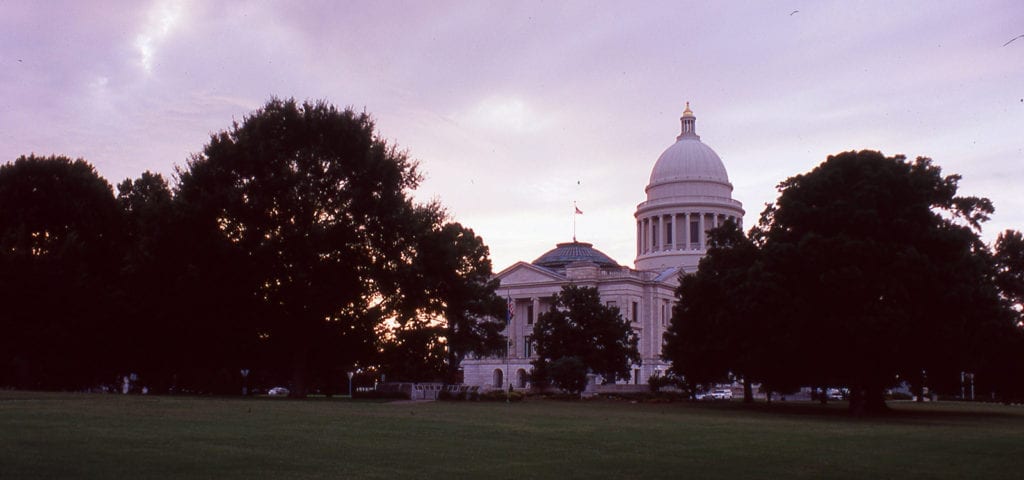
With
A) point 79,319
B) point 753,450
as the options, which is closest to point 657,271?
point 79,319

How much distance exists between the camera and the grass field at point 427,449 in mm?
14562

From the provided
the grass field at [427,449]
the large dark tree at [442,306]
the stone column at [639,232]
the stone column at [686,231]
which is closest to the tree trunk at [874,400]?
the large dark tree at [442,306]

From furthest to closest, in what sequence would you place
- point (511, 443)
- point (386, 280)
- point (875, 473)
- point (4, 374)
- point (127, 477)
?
1. point (4, 374)
2. point (386, 280)
3. point (511, 443)
4. point (875, 473)
5. point (127, 477)

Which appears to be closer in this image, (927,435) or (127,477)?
(127,477)

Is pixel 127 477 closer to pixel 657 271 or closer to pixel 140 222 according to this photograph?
pixel 140 222

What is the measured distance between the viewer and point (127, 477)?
503 inches

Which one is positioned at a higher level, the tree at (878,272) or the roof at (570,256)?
the roof at (570,256)

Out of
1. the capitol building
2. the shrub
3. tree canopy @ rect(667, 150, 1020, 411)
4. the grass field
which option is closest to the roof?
the capitol building

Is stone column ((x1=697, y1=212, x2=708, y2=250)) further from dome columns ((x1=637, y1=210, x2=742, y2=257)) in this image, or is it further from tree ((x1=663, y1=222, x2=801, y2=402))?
tree ((x1=663, y1=222, x2=801, y2=402))

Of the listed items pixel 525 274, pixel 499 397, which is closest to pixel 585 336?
pixel 499 397

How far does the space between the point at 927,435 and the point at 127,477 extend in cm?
2379

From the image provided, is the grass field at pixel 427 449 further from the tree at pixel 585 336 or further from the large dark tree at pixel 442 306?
the tree at pixel 585 336

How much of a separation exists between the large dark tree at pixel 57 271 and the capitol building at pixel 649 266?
7436cm

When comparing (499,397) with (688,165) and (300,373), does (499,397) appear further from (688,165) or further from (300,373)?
(688,165)
